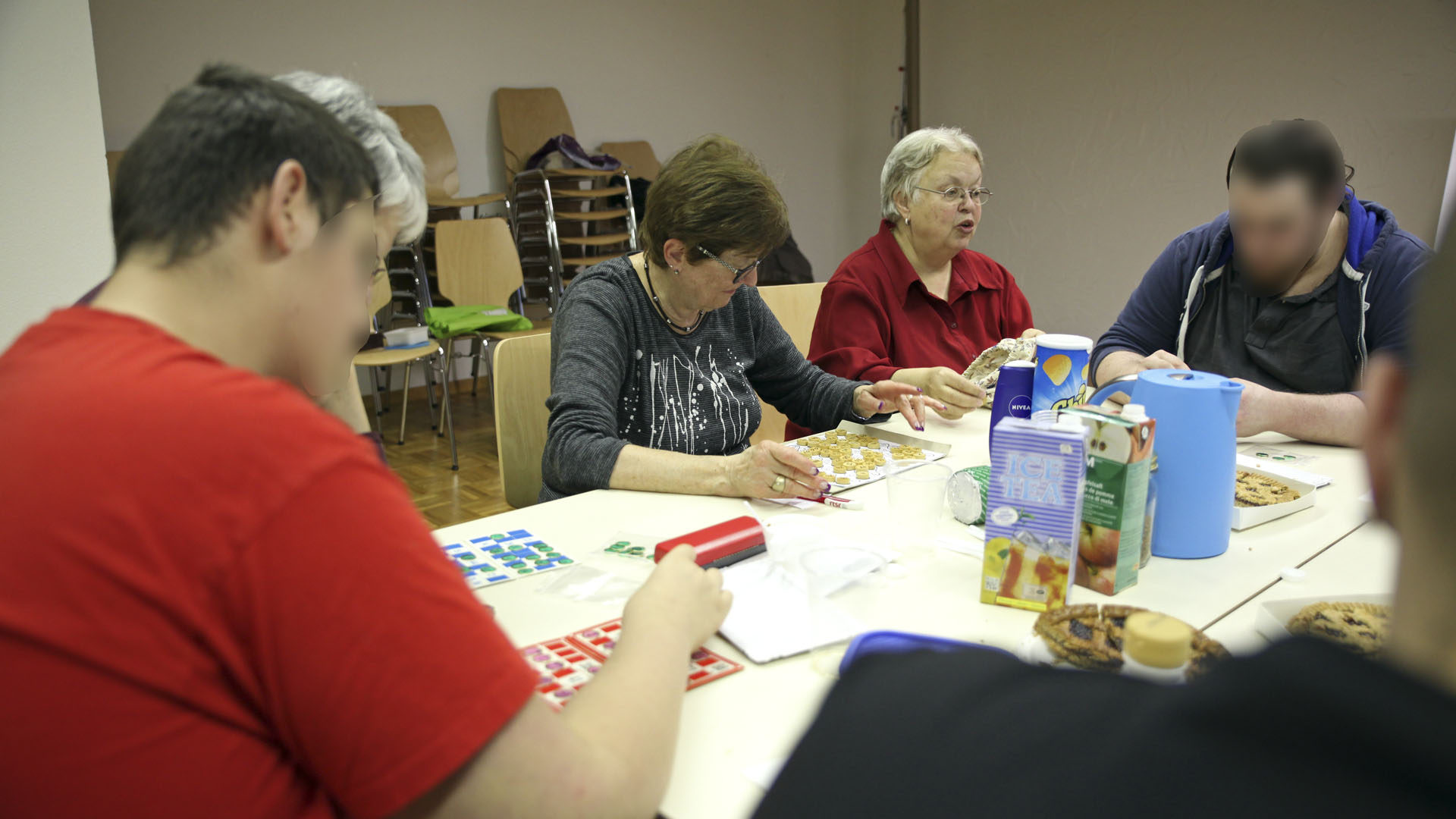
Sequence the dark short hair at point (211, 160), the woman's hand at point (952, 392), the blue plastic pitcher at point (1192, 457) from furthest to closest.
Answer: the woman's hand at point (952, 392) → the blue plastic pitcher at point (1192, 457) → the dark short hair at point (211, 160)

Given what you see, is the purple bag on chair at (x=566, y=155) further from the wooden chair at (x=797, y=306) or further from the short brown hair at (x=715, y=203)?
the short brown hair at (x=715, y=203)

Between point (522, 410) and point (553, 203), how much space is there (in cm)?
364

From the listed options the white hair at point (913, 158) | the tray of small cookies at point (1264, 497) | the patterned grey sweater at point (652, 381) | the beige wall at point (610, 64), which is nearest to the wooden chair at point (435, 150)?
the beige wall at point (610, 64)

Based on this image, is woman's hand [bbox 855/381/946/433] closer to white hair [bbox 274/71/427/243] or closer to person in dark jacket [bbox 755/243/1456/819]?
white hair [bbox 274/71/427/243]

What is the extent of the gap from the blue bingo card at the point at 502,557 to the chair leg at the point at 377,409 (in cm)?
370

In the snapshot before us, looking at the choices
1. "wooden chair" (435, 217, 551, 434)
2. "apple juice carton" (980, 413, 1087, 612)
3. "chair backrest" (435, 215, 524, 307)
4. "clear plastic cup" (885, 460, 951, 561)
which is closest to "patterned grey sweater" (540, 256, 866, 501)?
"clear plastic cup" (885, 460, 951, 561)

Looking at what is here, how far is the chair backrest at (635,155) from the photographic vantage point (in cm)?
A: 600

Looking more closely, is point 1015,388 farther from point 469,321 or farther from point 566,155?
point 566,155

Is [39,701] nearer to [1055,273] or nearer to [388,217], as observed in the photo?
[388,217]

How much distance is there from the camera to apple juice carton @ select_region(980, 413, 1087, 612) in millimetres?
1105

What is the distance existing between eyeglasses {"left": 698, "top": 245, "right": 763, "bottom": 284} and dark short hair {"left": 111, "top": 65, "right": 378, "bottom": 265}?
1105 millimetres

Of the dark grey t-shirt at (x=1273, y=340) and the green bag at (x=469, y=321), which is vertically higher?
the dark grey t-shirt at (x=1273, y=340)

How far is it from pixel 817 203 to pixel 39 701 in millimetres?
7074

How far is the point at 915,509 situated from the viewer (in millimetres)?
1391
